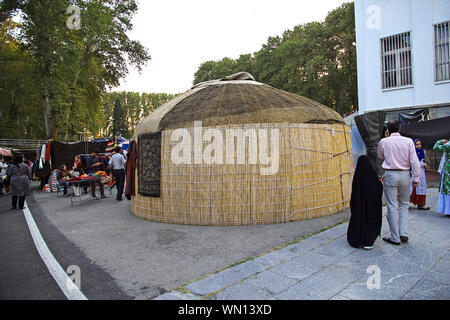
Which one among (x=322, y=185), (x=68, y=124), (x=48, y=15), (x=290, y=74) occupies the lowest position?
(x=322, y=185)

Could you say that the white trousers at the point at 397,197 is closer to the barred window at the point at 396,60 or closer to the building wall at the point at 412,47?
the building wall at the point at 412,47

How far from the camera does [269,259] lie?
343 cm

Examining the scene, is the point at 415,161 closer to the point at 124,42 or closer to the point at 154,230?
the point at 154,230

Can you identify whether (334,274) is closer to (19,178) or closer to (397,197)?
(397,197)

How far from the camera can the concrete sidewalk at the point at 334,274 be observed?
8.42 feet

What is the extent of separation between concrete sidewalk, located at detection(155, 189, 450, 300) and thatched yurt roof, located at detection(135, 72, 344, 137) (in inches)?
96.6

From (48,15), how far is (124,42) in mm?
5703

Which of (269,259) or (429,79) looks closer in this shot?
(269,259)

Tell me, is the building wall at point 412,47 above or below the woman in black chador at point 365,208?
above

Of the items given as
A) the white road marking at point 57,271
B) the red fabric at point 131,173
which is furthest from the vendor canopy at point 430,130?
the white road marking at point 57,271

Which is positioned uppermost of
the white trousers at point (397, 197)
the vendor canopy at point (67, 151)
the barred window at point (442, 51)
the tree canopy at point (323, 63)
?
the tree canopy at point (323, 63)

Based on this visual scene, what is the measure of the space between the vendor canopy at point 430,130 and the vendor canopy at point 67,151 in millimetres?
14306

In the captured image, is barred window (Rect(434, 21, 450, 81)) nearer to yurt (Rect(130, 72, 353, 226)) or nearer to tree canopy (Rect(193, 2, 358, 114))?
yurt (Rect(130, 72, 353, 226))
